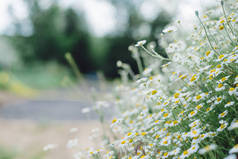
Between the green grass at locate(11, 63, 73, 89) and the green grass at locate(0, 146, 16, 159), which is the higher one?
the green grass at locate(11, 63, 73, 89)

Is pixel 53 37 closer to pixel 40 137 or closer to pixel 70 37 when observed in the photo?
pixel 70 37

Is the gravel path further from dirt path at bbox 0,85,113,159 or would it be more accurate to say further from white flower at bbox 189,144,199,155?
white flower at bbox 189,144,199,155

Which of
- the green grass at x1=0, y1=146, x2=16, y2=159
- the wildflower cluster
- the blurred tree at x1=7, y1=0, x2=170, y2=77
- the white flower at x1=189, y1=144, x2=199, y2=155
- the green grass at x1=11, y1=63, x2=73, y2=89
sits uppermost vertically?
the blurred tree at x1=7, y1=0, x2=170, y2=77

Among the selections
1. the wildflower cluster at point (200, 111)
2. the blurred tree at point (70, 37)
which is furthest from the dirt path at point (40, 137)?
the blurred tree at point (70, 37)

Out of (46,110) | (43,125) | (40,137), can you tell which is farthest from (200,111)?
(46,110)

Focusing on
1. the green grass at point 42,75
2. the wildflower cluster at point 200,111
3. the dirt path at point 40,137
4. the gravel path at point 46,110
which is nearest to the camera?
the wildflower cluster at point 200,111

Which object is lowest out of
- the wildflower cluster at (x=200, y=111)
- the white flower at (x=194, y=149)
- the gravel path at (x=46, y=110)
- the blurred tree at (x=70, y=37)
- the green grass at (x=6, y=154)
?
the white flower at (x=194, y=149)

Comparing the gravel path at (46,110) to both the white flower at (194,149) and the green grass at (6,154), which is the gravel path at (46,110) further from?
the white flower at (194,149)

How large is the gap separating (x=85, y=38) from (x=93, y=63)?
5.56 ft

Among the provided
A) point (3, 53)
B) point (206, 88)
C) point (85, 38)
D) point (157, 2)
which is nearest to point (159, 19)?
point (157, 2)

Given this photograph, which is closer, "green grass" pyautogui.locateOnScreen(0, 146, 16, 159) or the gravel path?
"green grass" pyautogui.locateOnScreen(0, 146, 16, 159)

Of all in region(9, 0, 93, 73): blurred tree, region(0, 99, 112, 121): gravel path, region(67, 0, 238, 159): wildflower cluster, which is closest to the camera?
region(67, 0, 238, 159): wildflower cluster

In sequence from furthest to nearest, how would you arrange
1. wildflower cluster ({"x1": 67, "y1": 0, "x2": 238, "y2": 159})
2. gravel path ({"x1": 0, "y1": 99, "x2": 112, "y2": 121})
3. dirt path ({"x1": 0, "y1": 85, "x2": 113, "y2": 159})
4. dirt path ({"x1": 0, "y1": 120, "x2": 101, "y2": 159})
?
1. gravel path ({"x1": 0, "y1": 99, "x2": 112, "y2": 121})
2. dirt path ({"x1": 0, "y1": 85, "x2": 113, "y2": 159})
3. dirt path ({"x1": 0, "y1": 120, "x2": 101, "y2": 159})
4. wildflower cluster ({"x1": 67, "y1": 0, "x2": 238, "y2": 159})

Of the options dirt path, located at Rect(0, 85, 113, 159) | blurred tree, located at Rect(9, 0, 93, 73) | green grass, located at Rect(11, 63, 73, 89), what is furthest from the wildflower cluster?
blurred tree, located at Rect(9, 0, 93, 73)
